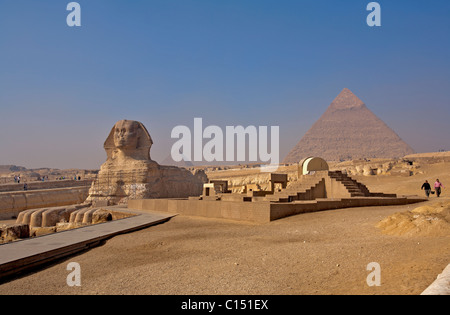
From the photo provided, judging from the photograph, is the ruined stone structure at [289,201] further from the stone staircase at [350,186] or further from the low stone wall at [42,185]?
the low stone wall at [42,185]

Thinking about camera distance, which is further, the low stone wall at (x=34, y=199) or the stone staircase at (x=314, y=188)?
the low stone wall at (x=34, y=199)

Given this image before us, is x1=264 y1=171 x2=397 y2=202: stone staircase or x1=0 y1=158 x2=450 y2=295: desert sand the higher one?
x1=264 y1=171 x2=397 y2=202: stone staircase

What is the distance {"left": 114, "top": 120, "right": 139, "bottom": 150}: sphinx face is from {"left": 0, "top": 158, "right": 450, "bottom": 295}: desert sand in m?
15.2

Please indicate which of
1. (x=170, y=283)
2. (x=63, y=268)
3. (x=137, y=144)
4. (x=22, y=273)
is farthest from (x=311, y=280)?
(x=137, y=144)

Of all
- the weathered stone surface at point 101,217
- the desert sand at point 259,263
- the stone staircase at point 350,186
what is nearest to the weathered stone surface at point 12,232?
the weathered stone surface at point 101,217

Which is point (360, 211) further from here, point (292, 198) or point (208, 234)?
point (208, 234)

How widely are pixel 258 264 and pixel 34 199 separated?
24.8 m

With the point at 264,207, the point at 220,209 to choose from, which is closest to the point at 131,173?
the point at 220,209

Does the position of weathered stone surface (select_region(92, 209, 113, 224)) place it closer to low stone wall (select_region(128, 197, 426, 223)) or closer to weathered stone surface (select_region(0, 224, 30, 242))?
low stone wall (select_region(128, 197, 426, 223))

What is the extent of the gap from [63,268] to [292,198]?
804cm

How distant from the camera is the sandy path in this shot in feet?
13.8

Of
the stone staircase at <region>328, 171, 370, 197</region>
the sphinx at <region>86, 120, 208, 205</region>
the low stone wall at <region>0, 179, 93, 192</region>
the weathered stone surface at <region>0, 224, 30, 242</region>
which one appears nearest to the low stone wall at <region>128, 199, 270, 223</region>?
the stone staircase at <region>328, 171, 370, 197</region>

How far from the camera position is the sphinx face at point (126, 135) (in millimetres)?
23141
